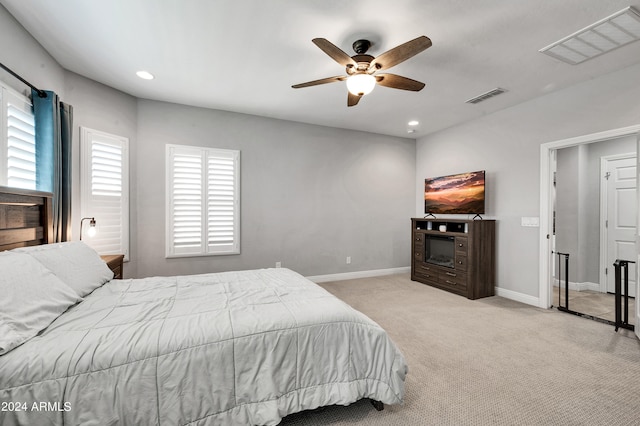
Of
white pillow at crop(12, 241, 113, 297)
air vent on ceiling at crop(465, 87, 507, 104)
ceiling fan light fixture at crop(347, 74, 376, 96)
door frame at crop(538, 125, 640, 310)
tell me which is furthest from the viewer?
door frame at crop(538, 125, 640, 310)

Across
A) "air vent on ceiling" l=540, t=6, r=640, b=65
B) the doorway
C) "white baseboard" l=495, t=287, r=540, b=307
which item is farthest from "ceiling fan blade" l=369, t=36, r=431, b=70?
"white baseboard" l=495, t=287, r=540, b=307

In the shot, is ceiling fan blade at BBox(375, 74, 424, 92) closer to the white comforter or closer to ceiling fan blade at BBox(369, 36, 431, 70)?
ceiling fan blade at BBox(369, 36, 431, 70)

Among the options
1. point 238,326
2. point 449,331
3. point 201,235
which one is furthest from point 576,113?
point 201,235

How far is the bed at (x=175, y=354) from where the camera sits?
1.17m

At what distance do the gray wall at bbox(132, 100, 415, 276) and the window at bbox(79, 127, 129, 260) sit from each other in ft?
0.80

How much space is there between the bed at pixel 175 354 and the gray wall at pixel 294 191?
6.27ft

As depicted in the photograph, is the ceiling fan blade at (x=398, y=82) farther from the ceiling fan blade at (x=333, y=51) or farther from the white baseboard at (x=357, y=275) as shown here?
the white baseboard at (x=357, y=275)

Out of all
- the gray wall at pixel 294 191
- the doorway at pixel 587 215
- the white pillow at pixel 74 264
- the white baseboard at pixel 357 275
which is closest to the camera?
the white pillow at pixel 74 264

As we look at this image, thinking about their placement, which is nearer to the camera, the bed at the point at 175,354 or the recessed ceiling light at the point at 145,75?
the bed at the point at 175,354

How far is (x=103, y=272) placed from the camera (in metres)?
2.28

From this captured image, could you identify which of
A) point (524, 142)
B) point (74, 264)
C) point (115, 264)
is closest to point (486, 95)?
point (524, 142)

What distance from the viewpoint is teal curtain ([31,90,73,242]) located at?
7.91ft

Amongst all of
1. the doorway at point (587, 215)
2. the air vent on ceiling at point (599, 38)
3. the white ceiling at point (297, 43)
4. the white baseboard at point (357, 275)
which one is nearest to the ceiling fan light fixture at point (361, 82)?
the white ceiling at point (297, 43)

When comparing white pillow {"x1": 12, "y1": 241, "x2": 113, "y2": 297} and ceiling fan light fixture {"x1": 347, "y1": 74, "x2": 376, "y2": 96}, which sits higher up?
ceiling fan light fixture {"x1": 347, "y1": 74, "x2": 376, "y2": 96}
